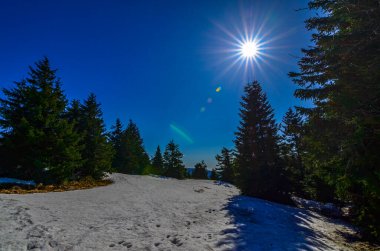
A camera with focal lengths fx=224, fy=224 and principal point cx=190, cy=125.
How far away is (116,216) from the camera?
28.2 ft

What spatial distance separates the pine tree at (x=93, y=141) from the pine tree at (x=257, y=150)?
1464 cm

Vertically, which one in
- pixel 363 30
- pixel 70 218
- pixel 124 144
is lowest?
pixel 70 218

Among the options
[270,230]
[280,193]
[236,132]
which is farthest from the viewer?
[236,132]

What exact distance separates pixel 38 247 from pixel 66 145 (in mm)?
14603

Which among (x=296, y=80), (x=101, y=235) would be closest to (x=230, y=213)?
(x=101, y=235)

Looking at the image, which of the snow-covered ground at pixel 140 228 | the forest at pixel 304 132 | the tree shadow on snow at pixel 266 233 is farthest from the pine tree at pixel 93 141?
the tree shadow on snow at pixel 266 233

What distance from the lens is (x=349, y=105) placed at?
682 centimetres

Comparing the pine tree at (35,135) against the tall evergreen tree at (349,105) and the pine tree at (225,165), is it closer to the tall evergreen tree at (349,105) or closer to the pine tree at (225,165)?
the tall evergreen tree at (349,105)

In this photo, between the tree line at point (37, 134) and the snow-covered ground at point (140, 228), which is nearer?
the snow-covered ground at point (140, 228)

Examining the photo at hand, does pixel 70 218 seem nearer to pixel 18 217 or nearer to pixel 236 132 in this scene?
pixel 18 217

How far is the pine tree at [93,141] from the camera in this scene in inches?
924

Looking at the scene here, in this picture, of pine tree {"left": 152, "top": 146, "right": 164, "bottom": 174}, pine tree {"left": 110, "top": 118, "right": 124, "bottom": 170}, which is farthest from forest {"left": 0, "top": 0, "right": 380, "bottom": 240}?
pine tree {"left": 152, "top": 146, "right": 164, "bottom": 174}

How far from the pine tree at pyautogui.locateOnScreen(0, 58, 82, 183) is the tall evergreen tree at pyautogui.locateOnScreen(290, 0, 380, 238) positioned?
16855mm

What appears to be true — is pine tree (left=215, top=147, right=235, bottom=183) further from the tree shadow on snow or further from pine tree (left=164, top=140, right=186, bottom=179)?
the tree shadow on snow
